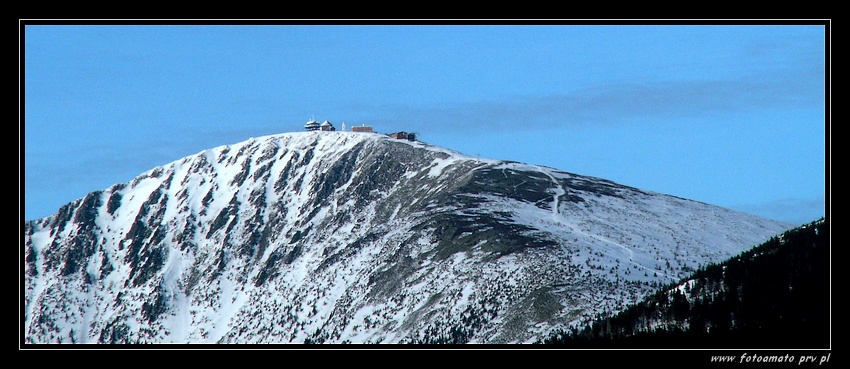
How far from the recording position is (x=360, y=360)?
117m

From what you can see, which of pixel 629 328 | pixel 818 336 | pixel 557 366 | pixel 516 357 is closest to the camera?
pixel 557 366

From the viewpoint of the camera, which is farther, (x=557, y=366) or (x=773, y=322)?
(x=773, y=322)
